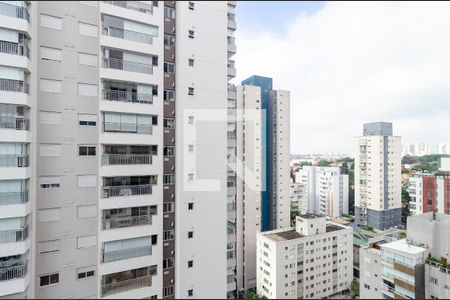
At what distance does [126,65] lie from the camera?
2.27m

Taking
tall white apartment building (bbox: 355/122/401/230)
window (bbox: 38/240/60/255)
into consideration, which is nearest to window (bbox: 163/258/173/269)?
window (bbox: 38/240/60/255)

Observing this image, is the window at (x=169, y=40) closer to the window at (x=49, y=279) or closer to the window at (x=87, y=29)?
the window at (x=87, y=29)

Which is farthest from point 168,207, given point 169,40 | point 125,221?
point 169,40

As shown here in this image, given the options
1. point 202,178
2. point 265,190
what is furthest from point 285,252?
point 265,190

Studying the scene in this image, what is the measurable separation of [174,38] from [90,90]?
994mm

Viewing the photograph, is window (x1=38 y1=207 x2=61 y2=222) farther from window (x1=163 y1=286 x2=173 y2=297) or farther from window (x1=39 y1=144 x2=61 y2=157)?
window (x1=163 y1=286 x2=173 y2=297)

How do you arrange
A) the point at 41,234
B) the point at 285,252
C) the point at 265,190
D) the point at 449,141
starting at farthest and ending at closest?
the point at 265,190
the point at 285,252
the point at 41,234
the point at 449,141

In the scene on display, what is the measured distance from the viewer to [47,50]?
82.4 inches

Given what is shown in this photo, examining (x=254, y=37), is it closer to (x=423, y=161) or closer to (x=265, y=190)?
(x=423, y=161)

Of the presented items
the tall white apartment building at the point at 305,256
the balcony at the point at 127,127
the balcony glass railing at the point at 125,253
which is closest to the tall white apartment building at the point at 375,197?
the tall white apartment building at the point at 305,256

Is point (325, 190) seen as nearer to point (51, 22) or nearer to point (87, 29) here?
point (87, 29)

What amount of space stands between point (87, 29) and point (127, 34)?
36 centimetres

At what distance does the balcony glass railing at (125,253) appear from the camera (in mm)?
2154

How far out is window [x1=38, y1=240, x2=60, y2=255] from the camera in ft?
6.84
